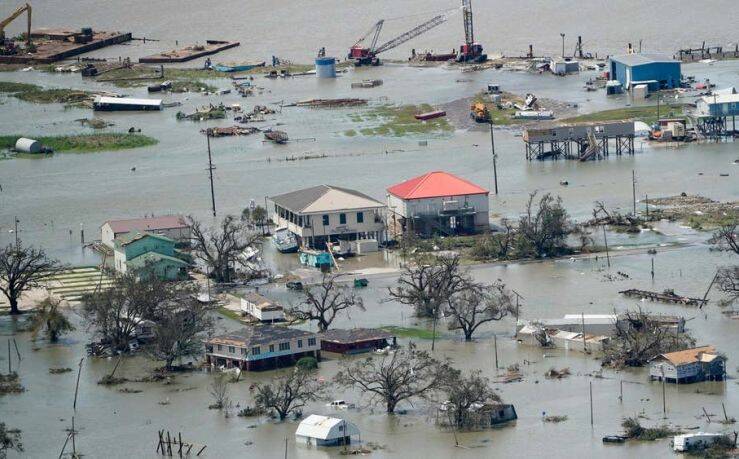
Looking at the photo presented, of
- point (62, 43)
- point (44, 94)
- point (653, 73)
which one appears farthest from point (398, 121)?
point (62, 43)

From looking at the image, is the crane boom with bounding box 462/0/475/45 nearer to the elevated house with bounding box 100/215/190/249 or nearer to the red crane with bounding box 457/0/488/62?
the red crane with bounding box 457/0/488/62

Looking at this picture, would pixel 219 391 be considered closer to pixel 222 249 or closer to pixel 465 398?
pixel 465 398

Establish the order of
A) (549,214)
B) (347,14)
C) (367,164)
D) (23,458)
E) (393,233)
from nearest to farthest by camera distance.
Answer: (23,458), (549,214), (393,233), (367,164), (347,14)

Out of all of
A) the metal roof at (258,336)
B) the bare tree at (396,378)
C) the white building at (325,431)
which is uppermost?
the metal roof at (258,336)

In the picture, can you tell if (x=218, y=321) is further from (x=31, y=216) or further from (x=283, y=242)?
(x=31, y=216)

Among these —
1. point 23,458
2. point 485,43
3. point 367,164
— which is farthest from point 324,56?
point 23,458

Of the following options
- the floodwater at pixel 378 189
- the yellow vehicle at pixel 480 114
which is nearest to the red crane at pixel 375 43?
the floodwater at pixel 378 189

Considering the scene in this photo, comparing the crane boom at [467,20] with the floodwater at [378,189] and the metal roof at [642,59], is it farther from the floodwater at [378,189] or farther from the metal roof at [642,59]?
the metal roof at [642,59]
